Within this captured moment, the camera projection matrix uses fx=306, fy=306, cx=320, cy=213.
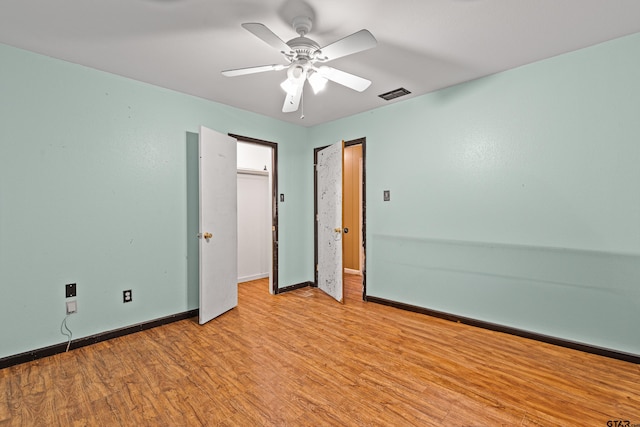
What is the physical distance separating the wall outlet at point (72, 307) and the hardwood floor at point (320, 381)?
1.09 ft

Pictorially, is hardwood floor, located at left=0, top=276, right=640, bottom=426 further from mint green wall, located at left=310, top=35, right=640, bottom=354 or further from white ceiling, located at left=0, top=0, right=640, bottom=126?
white ceiling, located at left=0, top=0, right=640, bottom=126

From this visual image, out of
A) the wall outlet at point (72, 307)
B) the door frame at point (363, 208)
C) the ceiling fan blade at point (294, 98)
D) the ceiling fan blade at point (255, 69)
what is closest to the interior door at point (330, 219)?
the door frame at point (363, 208)

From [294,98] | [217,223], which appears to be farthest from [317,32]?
[217,223]

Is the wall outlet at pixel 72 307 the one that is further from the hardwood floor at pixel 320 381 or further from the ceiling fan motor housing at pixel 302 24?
the ceiling fan motor housing at pixel 302 24

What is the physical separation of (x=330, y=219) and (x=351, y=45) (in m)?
2.58

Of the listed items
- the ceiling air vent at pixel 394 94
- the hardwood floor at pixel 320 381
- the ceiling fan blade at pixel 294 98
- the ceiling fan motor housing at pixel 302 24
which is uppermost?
the ceiling air vent at pixel 394 94

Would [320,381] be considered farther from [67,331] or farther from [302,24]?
[302,24]

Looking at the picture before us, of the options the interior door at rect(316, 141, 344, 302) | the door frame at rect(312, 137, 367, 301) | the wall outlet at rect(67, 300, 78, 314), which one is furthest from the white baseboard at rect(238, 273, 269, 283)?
the wall outlet at rect(67, 300, 78, 314)

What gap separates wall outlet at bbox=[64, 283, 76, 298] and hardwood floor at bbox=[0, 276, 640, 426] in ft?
1.53

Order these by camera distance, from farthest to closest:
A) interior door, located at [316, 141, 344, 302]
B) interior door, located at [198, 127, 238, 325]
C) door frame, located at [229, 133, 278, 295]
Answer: door frame, located at [229, 133, 278, 295]
interior door, located at [316, 141, 344, 302]
interior door, located at [198, 127, 238, 325]

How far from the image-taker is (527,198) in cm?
271

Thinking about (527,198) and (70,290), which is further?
(527,198)

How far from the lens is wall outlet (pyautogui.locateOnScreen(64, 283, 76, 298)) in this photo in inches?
100

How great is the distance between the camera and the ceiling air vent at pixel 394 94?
324 cm
